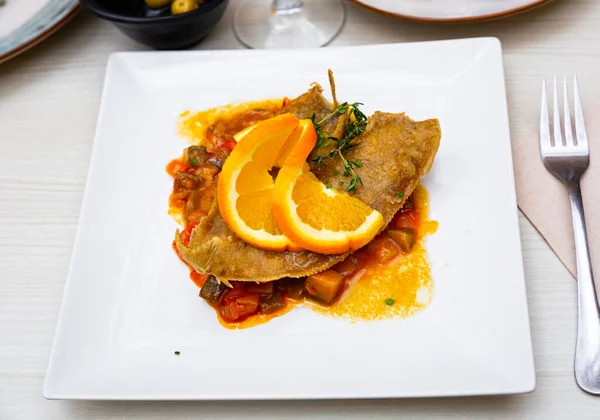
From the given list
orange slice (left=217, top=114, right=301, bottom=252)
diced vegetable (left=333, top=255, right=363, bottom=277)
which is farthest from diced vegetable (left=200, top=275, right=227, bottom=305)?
diced vegetable (left=333, top=255, right=363, bottom=277)

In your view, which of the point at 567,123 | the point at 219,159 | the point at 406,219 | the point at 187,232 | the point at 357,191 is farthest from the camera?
the point at 219,159

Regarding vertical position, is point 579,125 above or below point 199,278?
above

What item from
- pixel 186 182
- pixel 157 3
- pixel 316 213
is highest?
pixel 157 3

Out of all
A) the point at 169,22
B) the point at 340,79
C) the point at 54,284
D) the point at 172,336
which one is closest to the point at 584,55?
the point at 340,79

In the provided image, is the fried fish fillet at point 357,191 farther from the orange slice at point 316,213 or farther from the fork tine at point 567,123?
the fork tine at point 567,123

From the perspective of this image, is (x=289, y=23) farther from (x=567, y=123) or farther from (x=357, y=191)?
(x=567, y=123)

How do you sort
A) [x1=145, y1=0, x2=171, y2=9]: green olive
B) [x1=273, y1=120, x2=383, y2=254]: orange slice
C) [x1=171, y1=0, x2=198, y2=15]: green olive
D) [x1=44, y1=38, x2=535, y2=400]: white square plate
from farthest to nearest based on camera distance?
[x1=145, y1=0, x2=171, y2=9]: green olive, [x1=171, y1=0, x2=198, y2=15]: green olive, [x1=273, y1=120, x2=383, y2=254]: orange slice, [x1=44, y1=38, x2=535, y2=400]: white square plate

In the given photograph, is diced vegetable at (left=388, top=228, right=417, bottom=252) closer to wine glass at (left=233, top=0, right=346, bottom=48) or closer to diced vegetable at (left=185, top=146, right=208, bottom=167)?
diced vegetable at (left=185, top=146, right=208, bottom=167)

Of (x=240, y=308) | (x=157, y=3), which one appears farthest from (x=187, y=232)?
(x=157, y=3)
